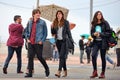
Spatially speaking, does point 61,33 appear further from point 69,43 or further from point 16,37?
point 16,37

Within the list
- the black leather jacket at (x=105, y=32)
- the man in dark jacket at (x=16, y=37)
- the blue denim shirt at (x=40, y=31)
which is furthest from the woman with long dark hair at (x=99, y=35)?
the man in dark jacket at (x=16, y=37)

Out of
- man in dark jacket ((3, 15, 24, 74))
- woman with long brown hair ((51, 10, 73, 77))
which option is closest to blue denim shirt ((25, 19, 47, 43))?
woman with long brown hair ((51, 10, 73, 77))

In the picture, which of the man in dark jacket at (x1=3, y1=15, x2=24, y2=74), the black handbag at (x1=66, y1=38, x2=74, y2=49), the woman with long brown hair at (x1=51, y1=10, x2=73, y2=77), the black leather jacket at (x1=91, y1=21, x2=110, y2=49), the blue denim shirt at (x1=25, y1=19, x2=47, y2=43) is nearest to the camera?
the blue denim shirt at (x1=25, y1=19, x2=47, y2=43)

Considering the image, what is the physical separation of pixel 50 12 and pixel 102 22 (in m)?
18.8

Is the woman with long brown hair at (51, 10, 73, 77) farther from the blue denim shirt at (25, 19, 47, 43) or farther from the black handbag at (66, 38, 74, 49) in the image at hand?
the blue denim shirt at (25, 19, 47, 43)

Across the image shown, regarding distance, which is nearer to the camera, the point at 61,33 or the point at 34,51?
the point at 34,51

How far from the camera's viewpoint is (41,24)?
1359 cm

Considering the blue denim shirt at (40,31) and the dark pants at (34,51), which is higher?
the blue denim shirt at (40,31)

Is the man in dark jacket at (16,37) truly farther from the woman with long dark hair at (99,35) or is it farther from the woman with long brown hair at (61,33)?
the woman with long dark hair at (99,35)

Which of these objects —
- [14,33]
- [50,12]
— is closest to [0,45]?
[50,12]

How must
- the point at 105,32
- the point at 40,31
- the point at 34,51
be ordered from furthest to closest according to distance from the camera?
the point at 105,32
the point at 34,51
the point at 40,31

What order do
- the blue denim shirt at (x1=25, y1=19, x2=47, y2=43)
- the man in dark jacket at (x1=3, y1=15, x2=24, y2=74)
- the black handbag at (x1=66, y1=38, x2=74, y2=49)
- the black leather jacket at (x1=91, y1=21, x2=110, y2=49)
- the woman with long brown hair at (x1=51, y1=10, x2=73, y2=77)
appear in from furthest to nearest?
the man in dark jacket at (x1=3, y1=15, x2=24, y2=74) < the black handbag at (x1=66, y1=38, x2=74, y2=49) < the woman with long brown hair at (x1=51, y1=10, x2=73, y2=77) < the black leather jacket at (x1=91, y1=21, x2=110, y2=49) < the blue denim shirt at (x1=25, y1=19, x2=47, y2=43)

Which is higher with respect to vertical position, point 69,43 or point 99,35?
point 99,35

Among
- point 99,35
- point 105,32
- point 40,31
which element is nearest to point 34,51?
point 40,31
